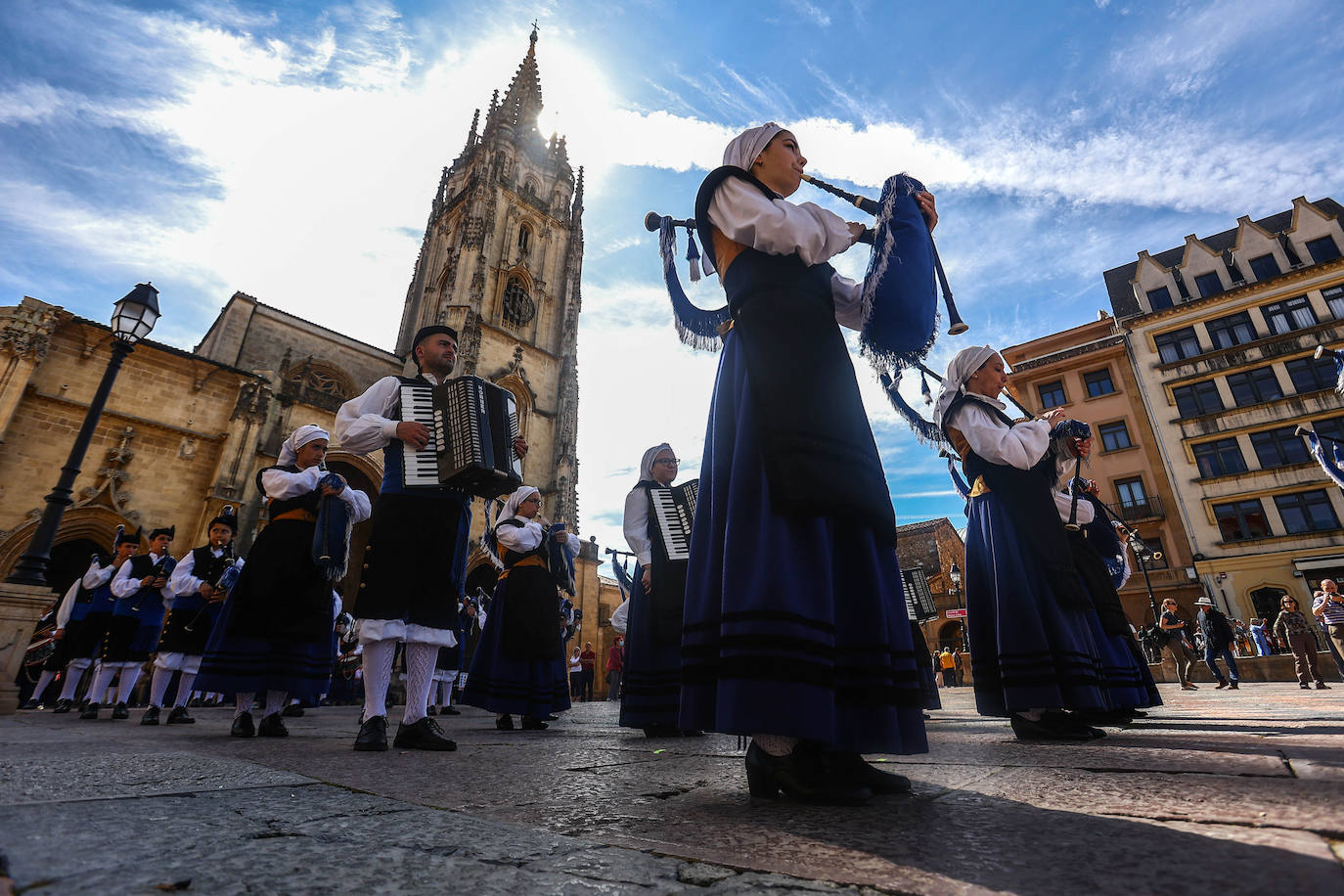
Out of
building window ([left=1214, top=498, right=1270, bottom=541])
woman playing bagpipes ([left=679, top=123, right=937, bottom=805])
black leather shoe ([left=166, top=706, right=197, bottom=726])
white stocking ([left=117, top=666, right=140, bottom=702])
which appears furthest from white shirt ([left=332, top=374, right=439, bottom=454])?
building window ([left=1214, top=498, right=1270, bottom=541])

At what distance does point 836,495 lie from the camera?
1.82 m

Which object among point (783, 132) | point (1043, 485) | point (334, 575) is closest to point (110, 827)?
point (783, 132)

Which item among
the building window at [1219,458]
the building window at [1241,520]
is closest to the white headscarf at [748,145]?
the building window at [1241,520]

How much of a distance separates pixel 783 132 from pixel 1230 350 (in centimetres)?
3122

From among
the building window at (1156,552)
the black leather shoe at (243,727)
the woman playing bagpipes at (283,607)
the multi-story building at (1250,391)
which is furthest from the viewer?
the building window at (1156,552)

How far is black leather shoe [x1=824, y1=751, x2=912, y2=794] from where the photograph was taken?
1609mm

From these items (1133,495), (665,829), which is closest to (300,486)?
(665,829)

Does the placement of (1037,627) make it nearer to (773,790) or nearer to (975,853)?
(773,790)

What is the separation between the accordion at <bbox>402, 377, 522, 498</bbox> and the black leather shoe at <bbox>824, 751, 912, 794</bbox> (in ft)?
7.60

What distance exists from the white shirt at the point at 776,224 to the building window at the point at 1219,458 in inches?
1144

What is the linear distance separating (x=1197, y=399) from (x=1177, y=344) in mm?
2613

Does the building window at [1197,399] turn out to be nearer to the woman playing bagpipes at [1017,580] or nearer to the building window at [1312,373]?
the building window at [1312,373]

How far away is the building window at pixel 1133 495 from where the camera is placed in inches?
952

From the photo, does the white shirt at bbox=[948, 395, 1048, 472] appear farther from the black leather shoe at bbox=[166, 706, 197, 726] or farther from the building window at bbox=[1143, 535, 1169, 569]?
the building window at bbox=[1143, 535, 1169, 569]
